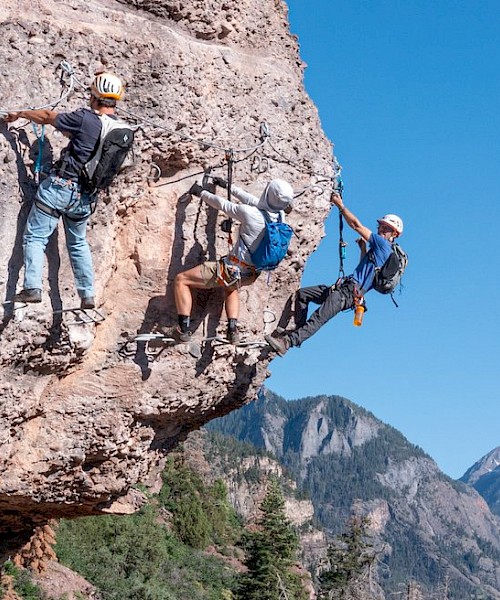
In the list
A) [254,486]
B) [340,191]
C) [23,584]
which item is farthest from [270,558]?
[254,486]

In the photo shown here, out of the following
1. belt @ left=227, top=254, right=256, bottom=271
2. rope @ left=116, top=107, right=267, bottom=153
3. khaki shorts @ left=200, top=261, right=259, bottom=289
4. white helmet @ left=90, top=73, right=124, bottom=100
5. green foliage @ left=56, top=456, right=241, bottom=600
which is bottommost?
khaki shorts @ left=200, top=261, right=259, bottom=289

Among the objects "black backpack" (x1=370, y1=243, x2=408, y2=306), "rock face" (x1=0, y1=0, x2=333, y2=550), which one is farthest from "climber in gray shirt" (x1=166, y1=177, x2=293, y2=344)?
"black backpack" (x1=370, y1=243, x2=408, y2=306)

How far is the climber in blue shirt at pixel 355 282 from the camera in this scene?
393 inches

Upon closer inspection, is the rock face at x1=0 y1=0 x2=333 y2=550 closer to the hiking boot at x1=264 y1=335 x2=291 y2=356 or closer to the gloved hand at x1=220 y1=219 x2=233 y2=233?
the gloved hand at x1=220 y1=219 x2=233 y2=233

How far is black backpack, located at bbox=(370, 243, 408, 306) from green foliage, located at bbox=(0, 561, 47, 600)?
13398mm

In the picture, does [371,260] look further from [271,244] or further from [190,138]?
[190,138]

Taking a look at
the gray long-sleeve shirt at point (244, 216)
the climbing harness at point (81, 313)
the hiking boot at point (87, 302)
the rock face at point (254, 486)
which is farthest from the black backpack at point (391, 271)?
the rock face at point (254, 486)

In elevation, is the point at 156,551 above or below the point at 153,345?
above

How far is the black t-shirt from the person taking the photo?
7.93 metres

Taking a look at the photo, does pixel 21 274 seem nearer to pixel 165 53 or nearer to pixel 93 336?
pixel 93 336

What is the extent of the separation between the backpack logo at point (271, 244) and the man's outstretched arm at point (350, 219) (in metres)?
1.14

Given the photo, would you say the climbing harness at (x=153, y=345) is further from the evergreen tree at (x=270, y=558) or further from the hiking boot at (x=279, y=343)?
the evergreen tree at (x=270, y=558)

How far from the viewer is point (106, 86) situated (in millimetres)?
8094

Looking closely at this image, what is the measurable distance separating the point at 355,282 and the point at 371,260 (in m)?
0.28
